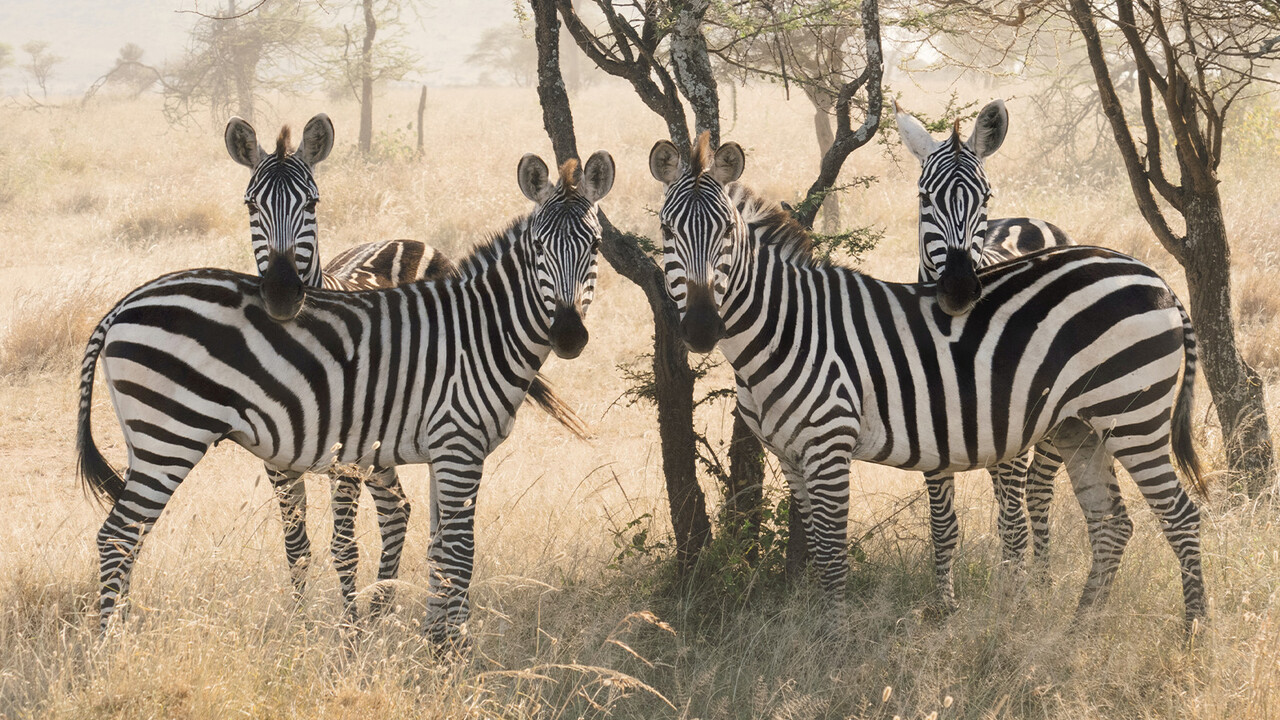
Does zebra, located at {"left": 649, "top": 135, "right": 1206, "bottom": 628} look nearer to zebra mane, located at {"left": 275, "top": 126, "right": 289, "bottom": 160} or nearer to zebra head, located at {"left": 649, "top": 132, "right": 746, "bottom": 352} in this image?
zebra head, located at {"left": 649, "top": 132, "right": 746, "bottom": 352}

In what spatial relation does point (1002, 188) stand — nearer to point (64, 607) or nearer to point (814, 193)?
point (814, 193)

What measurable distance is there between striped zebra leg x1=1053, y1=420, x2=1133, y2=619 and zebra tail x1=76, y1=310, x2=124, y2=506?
179 inches

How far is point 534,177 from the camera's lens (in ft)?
15.2

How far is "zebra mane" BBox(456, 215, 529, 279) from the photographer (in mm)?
4824

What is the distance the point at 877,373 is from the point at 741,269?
0.81m

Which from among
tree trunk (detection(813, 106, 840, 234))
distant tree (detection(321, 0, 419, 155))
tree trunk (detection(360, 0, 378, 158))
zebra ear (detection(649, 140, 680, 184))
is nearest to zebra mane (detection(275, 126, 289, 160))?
zebra ear (detection(649, 140, 680, 184))

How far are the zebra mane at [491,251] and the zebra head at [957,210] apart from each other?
76.9 inches

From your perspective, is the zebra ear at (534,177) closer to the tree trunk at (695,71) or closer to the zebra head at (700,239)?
the zebra head at (700,239)

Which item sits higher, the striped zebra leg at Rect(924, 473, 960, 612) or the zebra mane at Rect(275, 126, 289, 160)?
the zebra mane at Rect(275, 126, 289, 160)

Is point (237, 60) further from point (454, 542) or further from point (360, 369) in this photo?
point (454, 542)

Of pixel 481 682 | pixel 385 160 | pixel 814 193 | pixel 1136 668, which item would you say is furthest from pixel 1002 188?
pixel 481 682

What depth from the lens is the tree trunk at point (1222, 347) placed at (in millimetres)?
6176

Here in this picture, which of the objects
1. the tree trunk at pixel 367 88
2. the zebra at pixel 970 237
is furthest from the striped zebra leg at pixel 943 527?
the tree trunk at pixel 367 88

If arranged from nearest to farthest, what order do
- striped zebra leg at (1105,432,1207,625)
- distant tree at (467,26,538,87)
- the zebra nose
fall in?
the zebra nose → striped zebra leg at (1105,432,1207,625) → distant tree at (467,26,538,87)
